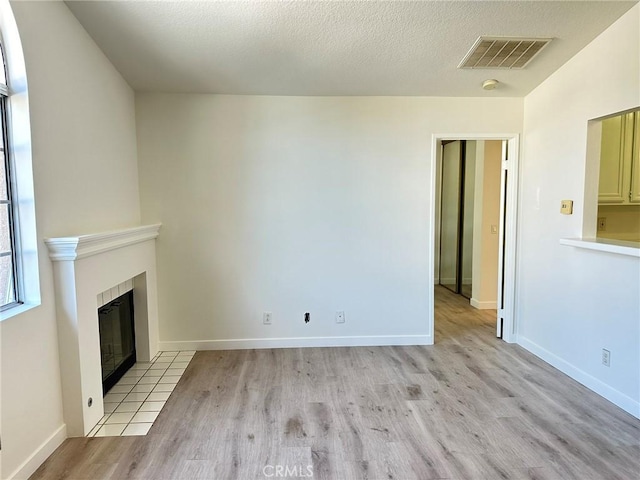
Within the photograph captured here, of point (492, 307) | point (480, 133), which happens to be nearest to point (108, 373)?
point (480, 133)

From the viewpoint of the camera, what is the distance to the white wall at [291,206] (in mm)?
3279

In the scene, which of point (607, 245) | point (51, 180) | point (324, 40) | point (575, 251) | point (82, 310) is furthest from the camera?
point (575, 251)

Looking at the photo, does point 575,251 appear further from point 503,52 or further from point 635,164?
point 503,52

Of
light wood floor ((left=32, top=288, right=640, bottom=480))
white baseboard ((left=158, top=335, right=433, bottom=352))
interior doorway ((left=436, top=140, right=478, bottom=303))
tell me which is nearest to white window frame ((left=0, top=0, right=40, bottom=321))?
light wood floor ((left=32, top=288, right=640, bottom=480))

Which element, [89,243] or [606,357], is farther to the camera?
[606,357]

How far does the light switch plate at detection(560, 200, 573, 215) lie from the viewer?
281 cm

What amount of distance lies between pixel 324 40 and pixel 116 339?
2.89 meters

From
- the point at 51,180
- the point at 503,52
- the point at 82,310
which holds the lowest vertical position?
the point at 82,310

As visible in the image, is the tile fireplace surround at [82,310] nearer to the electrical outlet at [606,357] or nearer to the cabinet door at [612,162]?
the electrical outlet at [606,357]

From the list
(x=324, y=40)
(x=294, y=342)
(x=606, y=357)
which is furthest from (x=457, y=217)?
(x=324, y=40)

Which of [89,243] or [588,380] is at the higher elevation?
[89,243]

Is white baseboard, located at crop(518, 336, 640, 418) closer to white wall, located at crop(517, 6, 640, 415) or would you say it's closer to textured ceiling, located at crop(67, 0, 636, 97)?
white wall, located at crop(517, 6, 640, 415)

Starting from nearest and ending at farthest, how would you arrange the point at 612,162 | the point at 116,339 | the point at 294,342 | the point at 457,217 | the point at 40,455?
the point at 40,455
the point at 116,339
the point at 612,162
the point at 294,342
the point at 457,217

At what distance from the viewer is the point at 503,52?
2652mm
